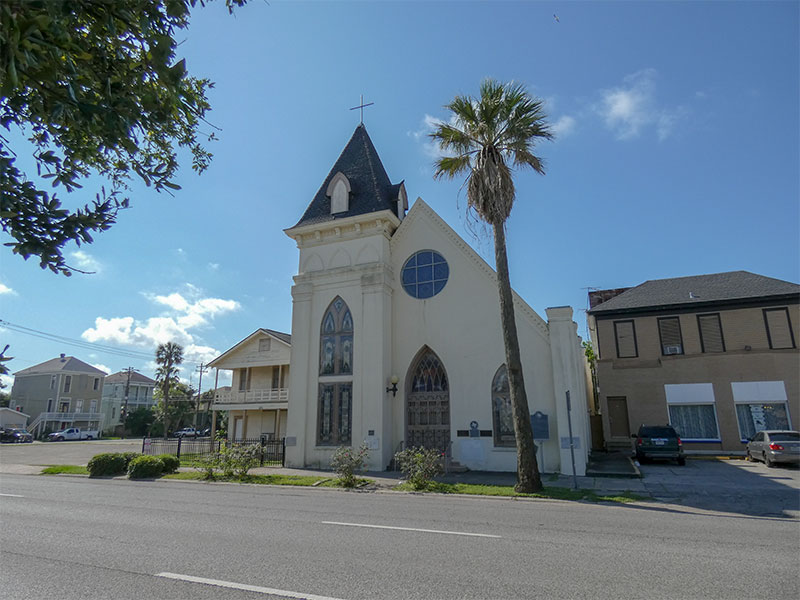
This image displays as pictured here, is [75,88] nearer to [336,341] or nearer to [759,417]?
[336,341]

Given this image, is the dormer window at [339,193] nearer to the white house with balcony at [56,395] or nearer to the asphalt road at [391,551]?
the asphalt road at [391,551]

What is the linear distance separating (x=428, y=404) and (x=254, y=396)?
49.2 ft

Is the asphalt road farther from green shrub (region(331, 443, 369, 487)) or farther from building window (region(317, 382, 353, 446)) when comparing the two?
building window (region(317, 382, 353, 446))

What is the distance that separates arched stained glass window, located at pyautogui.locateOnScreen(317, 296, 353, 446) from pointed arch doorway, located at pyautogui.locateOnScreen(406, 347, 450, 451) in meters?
2.43

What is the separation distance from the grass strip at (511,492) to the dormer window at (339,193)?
12.4m

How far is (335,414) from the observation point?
19.6m

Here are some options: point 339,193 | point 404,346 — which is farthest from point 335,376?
point 339,193

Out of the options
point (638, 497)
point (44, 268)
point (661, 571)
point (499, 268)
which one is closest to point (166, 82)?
point (44, 268)

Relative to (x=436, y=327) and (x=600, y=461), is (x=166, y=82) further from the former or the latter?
(x=600, y=461)

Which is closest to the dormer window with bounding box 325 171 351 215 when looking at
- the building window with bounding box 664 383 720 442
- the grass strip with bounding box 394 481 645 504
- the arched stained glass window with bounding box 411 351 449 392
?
the arched stained glass window with bounding box 411 351 449 392

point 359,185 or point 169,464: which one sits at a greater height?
point 359,185

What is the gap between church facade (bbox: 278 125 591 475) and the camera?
57.0 ft

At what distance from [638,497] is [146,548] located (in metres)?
10.9

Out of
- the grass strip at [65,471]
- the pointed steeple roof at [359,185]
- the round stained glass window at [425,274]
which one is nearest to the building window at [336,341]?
the round stained glass window at [425,274]
